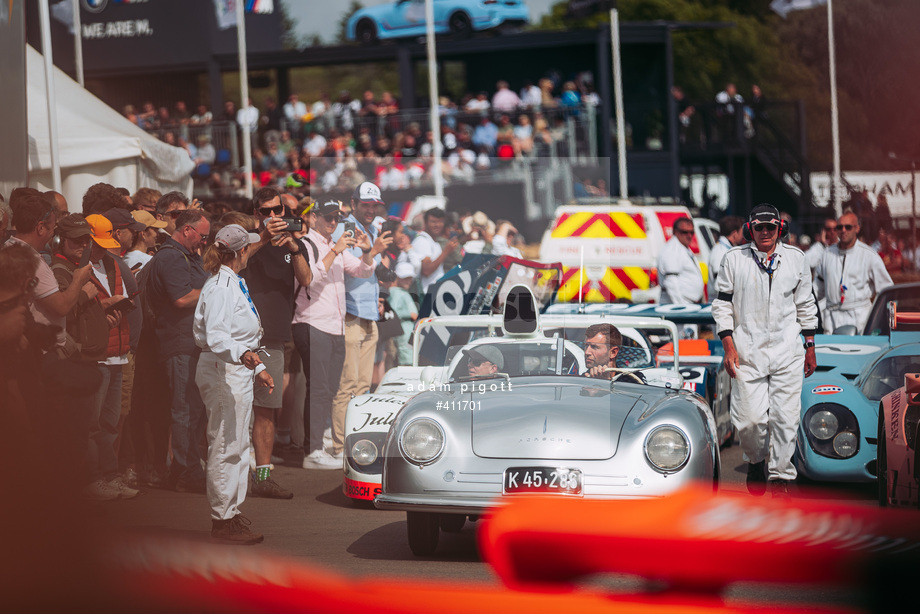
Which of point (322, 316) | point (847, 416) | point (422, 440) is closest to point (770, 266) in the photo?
point (847, 416)

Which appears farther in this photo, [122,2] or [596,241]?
[122,2]

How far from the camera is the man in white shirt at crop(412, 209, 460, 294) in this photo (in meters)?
8.69

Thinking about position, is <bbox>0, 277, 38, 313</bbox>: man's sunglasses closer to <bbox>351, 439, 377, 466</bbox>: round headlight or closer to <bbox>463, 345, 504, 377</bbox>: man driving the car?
<bbox>463, 345, 504, 377</bbox>: man driving the car

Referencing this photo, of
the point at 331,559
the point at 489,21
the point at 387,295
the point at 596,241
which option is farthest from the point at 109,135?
the point at 489,21

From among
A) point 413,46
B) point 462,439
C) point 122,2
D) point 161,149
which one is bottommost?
point 462,439

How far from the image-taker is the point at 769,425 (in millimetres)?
7062

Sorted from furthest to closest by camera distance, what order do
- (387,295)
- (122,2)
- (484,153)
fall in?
1. (122,2)
2. (484,153)
3. (387,295)

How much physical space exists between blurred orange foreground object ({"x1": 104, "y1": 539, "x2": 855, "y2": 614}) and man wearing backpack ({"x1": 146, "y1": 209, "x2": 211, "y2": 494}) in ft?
19.1

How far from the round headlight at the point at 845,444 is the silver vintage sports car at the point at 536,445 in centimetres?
185

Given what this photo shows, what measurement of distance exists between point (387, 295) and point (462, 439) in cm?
338

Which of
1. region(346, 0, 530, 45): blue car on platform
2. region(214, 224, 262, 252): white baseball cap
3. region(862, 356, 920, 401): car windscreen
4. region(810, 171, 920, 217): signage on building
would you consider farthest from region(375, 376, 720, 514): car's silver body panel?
region(346, 0, 530, 45): blue car on platform

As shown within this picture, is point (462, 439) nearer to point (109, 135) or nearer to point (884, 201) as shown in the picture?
point (109, 135)

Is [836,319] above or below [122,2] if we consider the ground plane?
below

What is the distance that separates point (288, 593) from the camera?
1809 mm
